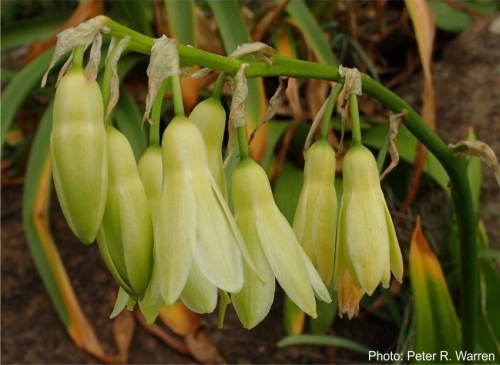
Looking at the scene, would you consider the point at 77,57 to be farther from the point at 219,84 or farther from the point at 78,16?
the point at 78,16

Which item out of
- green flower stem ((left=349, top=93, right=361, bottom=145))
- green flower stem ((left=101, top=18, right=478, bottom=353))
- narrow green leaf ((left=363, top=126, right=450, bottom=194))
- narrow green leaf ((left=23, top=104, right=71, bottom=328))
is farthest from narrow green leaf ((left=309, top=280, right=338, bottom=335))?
green flower stem ((left=349, top=93, right=361, bottom=145))

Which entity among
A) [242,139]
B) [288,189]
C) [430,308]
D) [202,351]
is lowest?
[202,351]

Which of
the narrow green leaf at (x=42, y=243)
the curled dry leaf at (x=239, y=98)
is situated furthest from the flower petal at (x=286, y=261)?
the narrow green leaf at (x=42, y=243)

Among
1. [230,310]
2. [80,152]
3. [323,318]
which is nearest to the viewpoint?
[80,152]

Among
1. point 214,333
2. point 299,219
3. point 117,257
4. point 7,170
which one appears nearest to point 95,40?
point 117,257

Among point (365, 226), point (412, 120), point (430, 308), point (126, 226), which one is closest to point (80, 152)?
point (126, 226)
